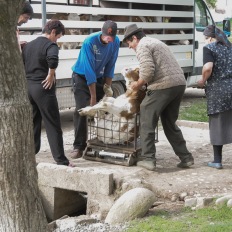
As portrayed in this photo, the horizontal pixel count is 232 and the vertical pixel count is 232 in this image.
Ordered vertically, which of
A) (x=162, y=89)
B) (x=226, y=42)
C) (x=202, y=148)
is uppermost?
(x=226, y=42)

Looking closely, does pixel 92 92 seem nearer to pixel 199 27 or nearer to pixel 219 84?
pixel 219 84

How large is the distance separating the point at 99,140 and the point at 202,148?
1668mm

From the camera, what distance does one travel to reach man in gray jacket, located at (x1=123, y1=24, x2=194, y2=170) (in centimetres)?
607

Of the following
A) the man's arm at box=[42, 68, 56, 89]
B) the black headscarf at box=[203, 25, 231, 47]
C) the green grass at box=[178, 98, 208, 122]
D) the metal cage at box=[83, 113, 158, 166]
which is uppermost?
the black headscarf at box=[203, 25, 231, 47]

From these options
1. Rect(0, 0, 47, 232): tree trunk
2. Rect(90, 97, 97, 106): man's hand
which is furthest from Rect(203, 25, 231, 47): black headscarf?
Rect(0, 0, 47, 232): tree trunk

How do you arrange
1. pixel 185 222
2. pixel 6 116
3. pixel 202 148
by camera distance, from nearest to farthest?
1. pixel 6 116
2. pixel 185 222
3. pixel 202 148

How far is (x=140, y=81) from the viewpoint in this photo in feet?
20.2

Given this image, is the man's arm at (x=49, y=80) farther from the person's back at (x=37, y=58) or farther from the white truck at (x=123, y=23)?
the white truck at (x=123, y=23)

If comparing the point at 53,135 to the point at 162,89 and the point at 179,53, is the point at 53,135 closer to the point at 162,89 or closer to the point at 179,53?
the point at 162,89

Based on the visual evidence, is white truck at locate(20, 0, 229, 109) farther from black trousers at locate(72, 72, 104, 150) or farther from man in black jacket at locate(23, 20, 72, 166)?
man in black jacket at locate(23, 20, 72, 166)

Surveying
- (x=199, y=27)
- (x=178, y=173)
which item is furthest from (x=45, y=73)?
(x=199, y=27)

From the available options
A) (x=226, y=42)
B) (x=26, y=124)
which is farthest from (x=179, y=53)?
(x=26, y=124)

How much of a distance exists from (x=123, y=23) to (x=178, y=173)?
4585 millimetres

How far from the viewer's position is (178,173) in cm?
635
